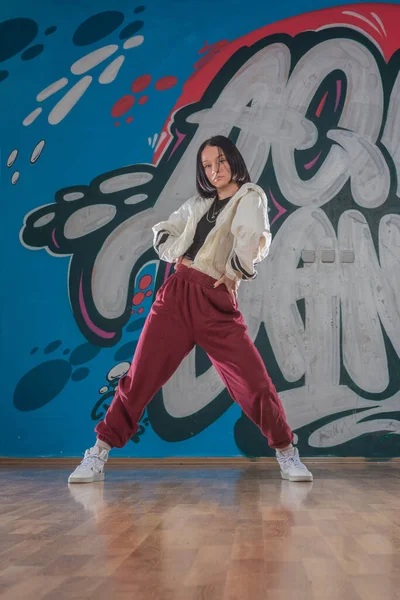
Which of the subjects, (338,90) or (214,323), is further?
(338,90)

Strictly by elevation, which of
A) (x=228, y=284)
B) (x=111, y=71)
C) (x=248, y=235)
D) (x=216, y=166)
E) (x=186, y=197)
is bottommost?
(x=228, y=284)

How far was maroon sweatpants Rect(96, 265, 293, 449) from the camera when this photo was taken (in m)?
2.86

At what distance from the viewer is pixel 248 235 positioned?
2791 mm

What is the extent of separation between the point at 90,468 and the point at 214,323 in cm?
75

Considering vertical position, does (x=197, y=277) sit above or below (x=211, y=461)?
above

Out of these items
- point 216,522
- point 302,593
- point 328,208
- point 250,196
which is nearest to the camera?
point 302,593

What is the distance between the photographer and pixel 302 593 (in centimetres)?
112

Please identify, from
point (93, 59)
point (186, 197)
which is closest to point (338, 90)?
point (186, 197)

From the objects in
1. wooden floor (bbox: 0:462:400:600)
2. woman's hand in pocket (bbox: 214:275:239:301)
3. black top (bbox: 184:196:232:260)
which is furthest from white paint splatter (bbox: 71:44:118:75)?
wooden floor (bbox: 0:462:400:600)

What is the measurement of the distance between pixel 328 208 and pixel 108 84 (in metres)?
1.41

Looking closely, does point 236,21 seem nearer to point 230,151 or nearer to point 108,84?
point 108,84

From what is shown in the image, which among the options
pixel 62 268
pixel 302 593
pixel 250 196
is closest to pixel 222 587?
pixel 302 593

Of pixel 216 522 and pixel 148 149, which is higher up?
pixel 148 149

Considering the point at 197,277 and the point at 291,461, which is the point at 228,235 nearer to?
the point at 197,277
